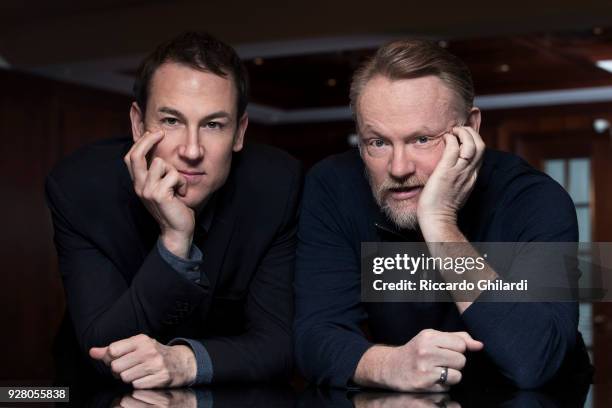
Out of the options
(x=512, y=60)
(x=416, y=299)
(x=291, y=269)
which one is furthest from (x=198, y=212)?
(x=512, y=60)

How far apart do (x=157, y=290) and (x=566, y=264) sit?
753 millimetres

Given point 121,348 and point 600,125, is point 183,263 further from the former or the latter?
point 600,125

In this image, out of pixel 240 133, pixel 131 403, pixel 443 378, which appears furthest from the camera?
pixel 240 133

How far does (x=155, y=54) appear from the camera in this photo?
5.88 feet

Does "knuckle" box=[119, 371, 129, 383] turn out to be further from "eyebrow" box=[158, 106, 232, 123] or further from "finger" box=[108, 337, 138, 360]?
"eyebrow" box=[158, 106, 232, 123]

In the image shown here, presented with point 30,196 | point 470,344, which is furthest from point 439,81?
point 30,196

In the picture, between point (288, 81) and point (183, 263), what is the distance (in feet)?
21.8

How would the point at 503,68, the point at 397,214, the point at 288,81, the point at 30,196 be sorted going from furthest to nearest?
the point at 288,81
the point at 503,68
the point at 30,196
the point at 397,214

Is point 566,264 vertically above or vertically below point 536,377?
above

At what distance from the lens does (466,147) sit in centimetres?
164

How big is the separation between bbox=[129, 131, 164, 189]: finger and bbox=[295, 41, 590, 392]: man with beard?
0.34 metres

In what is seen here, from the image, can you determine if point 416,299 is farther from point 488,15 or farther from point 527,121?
point 527,121

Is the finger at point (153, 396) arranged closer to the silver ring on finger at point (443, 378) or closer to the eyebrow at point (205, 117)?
the silver ring on finger at point (443, 378)

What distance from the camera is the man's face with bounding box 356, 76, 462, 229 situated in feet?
5.24
